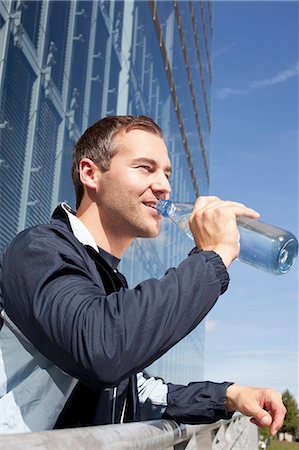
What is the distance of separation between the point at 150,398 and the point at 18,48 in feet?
9.07

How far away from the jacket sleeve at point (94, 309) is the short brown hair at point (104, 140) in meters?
0.44

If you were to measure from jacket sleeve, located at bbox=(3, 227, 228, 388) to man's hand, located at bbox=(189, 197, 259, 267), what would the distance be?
71mm

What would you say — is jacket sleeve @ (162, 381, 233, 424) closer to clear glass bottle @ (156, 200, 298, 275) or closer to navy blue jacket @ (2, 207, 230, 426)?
clear glass bottle @ (156, 200, 298, 275)

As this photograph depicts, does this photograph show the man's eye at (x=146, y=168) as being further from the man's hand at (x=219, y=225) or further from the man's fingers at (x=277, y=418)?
the man's fingers at (x=277, y=418)

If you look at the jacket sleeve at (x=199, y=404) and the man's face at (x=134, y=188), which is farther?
the jacket sleeve at (x=199, y=404)

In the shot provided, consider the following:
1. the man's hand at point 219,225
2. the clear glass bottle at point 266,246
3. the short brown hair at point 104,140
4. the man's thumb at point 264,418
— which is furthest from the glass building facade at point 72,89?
the man's hand at point 219,225

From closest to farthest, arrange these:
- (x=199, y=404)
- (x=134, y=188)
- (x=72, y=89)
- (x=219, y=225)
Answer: (x=219, y=225) < (x=134, y=188) < (x=199, y=404) < (x=72, y=89)

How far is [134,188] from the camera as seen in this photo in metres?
1.39

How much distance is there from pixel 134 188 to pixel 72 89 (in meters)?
3.69

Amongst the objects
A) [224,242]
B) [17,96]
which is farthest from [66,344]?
[17,96]

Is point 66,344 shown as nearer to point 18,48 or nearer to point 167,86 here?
point 18,48

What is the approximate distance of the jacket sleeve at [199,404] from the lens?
63.0 inches

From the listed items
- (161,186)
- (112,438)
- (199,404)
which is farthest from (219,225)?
(199,404)

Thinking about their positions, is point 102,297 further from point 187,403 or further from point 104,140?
point 187,403
